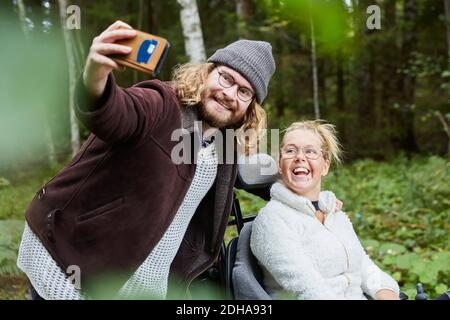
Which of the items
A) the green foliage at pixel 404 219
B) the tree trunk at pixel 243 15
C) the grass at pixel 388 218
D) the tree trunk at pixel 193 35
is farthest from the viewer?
the tree trunk at pixel 243 15

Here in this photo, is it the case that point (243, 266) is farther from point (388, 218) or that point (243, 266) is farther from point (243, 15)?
point (243, 15)

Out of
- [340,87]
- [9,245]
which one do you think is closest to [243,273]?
[9,245]

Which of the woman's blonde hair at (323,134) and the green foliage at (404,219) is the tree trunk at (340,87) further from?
the woman's blonde hair at (323,134)

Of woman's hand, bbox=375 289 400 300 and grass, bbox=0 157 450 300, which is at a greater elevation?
woman's hand, bbox=375 289 400 300

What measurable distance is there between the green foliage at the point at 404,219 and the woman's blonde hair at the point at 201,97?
2153 millimetres

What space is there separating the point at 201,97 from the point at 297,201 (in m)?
0.70

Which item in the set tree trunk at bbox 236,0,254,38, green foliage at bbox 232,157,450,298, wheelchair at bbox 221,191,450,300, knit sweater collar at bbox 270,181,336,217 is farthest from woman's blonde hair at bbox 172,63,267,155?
tree trunk at bbox 236,0,254,38

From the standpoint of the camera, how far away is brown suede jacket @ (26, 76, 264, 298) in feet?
5.72

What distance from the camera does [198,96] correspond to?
1966mm

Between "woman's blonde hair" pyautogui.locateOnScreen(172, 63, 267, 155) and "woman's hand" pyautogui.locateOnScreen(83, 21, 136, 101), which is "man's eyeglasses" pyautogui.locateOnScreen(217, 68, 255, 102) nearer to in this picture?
"woman's blonde hair" pyautogui.locateOnScreen(172, 63, 267, 155)

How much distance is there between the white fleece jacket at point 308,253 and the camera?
204 cm

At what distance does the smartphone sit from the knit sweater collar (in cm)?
112

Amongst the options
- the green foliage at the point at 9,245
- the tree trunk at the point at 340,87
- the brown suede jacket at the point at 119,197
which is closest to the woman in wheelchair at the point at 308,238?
the brown suede jacket at the point at 119,197
